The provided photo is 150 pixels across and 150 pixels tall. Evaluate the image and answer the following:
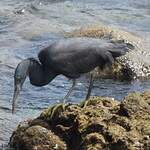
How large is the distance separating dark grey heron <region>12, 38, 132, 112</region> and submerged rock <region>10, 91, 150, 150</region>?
49cm

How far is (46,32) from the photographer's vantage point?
1297 cm

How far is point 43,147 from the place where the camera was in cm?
592

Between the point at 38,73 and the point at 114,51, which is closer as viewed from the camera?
the point at 114,51

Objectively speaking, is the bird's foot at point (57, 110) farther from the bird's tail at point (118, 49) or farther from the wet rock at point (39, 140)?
the bird's tail at point (118, 49)

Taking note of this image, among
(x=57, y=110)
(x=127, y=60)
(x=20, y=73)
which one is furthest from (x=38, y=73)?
(x=127, y=60)

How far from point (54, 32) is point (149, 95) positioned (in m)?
7.22

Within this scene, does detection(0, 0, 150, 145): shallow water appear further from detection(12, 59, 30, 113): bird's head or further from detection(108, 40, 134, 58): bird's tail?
detection(108, 40, 134, 58): bird's tail

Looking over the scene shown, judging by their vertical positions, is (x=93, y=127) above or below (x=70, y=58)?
below

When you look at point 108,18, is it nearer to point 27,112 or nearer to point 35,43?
point 35,43

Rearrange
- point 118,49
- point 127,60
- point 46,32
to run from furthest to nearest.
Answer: point 46,32, point 127,60, point 118,49

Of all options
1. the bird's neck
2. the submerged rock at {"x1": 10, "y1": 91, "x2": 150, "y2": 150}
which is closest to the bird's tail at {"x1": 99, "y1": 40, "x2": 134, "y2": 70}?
the submerged rock at {"x1": 10, "y1": 91, "x2": 150, "y2": 150}

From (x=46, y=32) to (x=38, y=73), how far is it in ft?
21.2

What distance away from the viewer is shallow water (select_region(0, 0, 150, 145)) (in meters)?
8.28

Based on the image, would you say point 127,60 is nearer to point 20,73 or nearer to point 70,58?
point 70,58
